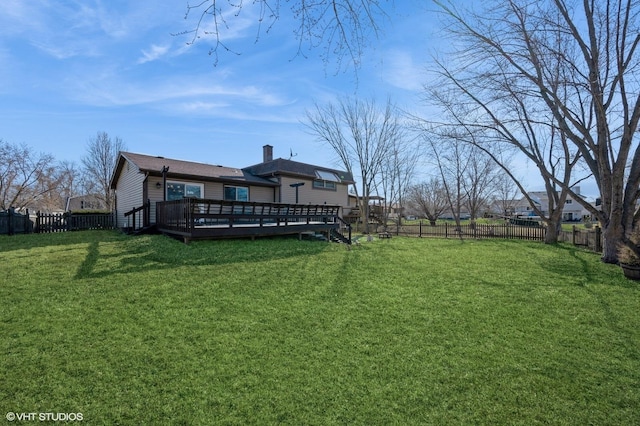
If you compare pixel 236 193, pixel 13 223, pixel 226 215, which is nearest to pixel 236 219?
pixel 226 215

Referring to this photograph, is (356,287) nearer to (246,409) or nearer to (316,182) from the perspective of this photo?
(246,409)

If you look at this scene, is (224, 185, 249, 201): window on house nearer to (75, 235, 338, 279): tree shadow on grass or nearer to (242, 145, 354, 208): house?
(242, 145, 354, 208): house

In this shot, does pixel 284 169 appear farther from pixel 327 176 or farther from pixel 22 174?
pixel 22 174

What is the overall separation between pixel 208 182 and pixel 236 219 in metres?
4.76


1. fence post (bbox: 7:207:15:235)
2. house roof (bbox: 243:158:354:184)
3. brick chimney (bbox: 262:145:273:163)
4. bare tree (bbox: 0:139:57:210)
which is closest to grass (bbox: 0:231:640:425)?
fence post (bbox: 7:207:15:235)

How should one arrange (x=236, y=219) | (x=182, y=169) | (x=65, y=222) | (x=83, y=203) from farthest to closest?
(x=83, y=203) → (x=182, y=169) → (x=65, y=222) → (x=236, y=219)

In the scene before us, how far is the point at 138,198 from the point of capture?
1371 cm

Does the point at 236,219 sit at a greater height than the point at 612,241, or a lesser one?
greater

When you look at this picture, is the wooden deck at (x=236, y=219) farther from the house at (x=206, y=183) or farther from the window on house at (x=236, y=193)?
the window on house at (x=236, y=193)

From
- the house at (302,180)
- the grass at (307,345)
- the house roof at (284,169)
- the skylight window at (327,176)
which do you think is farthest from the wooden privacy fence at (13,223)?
the skylight window at (327,176)

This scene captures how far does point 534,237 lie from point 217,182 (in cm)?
1760

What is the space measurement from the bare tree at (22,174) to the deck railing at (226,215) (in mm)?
21526

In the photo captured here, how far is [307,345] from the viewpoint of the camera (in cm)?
363

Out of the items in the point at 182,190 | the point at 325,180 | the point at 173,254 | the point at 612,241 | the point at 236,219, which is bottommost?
the point at 173,254
